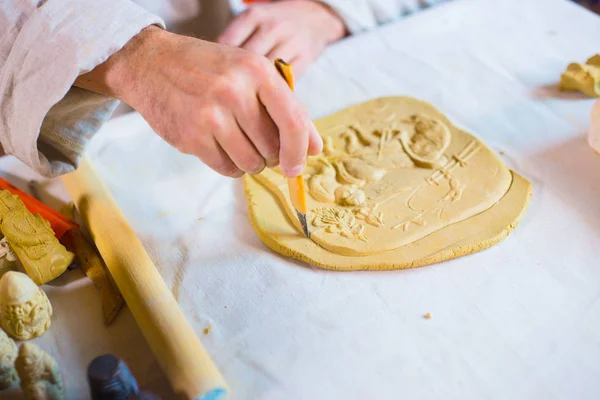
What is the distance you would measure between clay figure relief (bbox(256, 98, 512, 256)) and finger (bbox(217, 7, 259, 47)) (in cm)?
Answer: 30

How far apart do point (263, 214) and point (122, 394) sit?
44 centimetres

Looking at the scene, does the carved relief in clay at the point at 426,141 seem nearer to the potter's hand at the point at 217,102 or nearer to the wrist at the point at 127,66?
the potter's hand at the point at 217,102

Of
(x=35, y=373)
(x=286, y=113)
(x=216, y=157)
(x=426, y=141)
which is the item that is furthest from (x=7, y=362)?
(x=426, y=141)

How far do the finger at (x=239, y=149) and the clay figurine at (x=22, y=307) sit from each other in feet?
1.18

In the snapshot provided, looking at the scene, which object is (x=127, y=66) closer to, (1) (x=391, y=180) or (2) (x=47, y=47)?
(2) (x=47, y=47)

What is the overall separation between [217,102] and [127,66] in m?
0.20

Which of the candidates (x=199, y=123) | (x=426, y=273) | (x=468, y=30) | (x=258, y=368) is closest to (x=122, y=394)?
(x=258, y=368)

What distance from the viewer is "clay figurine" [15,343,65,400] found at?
0.77 meters

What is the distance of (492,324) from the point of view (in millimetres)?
896

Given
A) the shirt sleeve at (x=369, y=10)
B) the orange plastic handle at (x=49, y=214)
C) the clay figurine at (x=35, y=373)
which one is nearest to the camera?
the clay figurine at (x=35, y=373)

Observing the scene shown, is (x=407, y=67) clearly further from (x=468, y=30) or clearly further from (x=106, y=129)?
(x=106, y=129)

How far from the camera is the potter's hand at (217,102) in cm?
81

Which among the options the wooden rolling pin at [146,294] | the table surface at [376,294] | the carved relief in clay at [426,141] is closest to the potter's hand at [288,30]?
the table surface at [376,294]

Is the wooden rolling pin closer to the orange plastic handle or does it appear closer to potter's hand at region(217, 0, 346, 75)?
the orange plastic handle
